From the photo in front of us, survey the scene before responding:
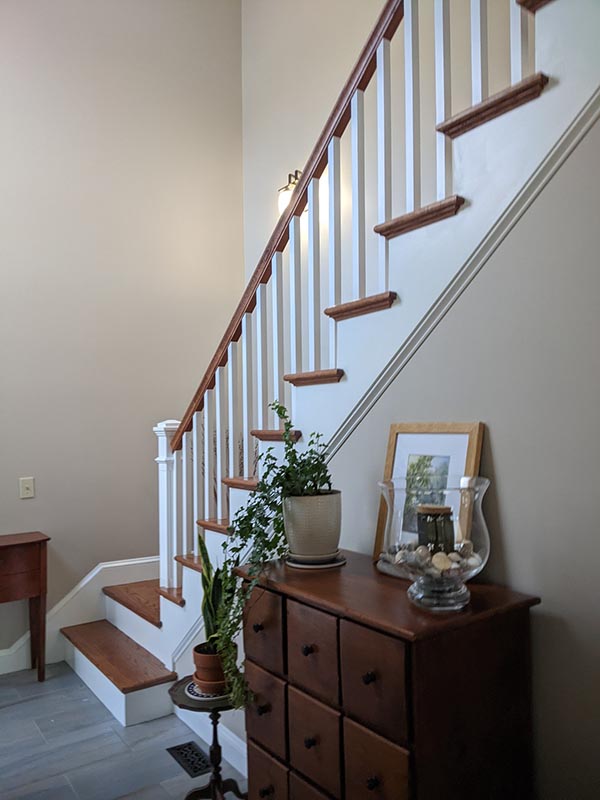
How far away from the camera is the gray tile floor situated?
7.28 feet

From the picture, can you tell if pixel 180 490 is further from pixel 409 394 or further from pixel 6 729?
pixel 409 394

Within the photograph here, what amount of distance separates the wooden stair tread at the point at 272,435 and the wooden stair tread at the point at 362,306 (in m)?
0.42

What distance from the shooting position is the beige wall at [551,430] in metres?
1.30

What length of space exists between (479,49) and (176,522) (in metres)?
2.28

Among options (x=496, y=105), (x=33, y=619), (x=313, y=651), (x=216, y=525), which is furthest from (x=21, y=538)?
(x=496, y=105)

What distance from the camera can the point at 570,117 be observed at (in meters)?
1.32

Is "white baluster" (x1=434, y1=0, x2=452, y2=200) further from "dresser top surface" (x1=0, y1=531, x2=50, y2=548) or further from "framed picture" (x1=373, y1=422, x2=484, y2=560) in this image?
"dresser top surface" (x1=0, y1=531, x2=50, y2=548)

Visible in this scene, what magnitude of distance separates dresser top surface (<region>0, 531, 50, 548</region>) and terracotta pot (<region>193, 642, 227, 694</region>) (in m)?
1.54

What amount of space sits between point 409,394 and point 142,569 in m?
2.72

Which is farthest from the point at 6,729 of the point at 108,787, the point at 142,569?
the point at 142,569

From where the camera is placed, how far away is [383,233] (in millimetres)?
1742

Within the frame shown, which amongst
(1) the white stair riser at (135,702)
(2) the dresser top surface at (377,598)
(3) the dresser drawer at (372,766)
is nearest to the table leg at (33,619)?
(1) the white stair riser at (135,702)

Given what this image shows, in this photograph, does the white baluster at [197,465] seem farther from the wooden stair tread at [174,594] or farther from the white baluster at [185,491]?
the wooden stair tread at [174,594]

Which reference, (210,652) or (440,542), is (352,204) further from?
(210,652)
